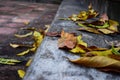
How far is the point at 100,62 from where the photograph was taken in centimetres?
107

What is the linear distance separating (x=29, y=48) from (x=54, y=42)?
2.14ft

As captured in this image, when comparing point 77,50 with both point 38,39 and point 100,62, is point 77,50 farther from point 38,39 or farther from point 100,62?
point 38,39

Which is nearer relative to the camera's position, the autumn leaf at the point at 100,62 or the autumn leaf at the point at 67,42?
the autumn leaf at the point at 100,62

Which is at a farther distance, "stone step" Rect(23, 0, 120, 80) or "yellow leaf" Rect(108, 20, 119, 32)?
"yellow leaf" Rect(108, 20, 119, 32)

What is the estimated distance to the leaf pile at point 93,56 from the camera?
105cm

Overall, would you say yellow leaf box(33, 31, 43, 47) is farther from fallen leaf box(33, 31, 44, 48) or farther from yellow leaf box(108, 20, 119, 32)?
yellow leaf box(108, 20, 119, 32)

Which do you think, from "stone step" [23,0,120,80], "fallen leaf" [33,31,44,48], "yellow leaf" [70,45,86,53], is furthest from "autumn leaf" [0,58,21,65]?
"yellow leaf" [70,45,86,53]

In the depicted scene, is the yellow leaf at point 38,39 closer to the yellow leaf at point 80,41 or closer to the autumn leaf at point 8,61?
the autumn leaf at point 8,61

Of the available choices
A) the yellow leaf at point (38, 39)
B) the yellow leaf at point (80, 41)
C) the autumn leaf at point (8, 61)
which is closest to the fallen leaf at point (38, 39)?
the yellow leaf at point (38, 39)

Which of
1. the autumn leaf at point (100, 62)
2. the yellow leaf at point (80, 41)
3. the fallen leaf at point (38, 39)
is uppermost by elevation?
the autumn leaf at point (100, 62)

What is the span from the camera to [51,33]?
5.19ft

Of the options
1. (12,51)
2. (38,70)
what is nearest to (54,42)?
(38,70)

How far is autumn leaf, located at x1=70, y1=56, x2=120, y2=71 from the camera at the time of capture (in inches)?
41.1

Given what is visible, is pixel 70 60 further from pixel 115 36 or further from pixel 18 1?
pixel 18 1
